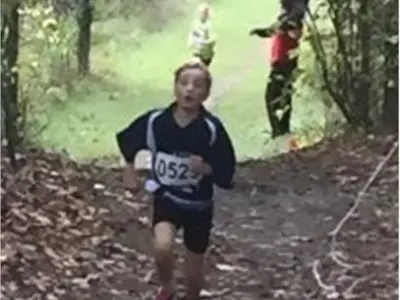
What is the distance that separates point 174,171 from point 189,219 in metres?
0.22

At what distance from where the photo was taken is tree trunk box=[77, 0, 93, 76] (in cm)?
1603

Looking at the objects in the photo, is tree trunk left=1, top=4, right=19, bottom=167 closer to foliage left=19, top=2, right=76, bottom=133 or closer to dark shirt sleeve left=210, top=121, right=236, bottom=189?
foliage left=19, top=2, right=76, bottom=133

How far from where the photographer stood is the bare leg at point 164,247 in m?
4.86

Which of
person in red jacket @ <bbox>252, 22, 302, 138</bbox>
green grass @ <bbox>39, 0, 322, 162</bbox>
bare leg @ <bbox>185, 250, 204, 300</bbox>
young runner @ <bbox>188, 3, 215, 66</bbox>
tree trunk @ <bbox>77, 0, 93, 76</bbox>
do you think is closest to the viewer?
bare leg @ <bbox>185, 250, 204, 300</bbox>

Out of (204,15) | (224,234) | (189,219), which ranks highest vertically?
(204,15)

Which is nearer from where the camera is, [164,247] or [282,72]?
[164,247]

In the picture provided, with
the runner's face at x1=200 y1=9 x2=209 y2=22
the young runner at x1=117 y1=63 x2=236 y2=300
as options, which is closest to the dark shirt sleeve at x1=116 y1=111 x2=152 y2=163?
the young runner at x1=117 y1=63 x2=236 y2=300

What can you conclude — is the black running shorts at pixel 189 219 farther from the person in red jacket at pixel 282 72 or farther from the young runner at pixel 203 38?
the young runner at pixel 203 38

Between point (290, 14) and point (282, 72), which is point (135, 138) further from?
point (282, 72)

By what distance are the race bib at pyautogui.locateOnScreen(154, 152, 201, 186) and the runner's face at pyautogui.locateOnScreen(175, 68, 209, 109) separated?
0.71 ft

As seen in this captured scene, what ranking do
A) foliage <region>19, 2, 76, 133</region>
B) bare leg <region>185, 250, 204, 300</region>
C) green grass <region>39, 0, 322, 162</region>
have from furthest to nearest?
green grass <region>39, 0, 322, 162</region> < foliage <region>19, 2, 76, 133</region> < bare leg <region>185, 250, 204, 300</region>

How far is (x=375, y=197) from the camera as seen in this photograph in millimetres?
7398

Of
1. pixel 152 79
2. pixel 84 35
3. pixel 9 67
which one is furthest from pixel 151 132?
pixel 152 79

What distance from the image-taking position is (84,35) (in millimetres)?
17094
